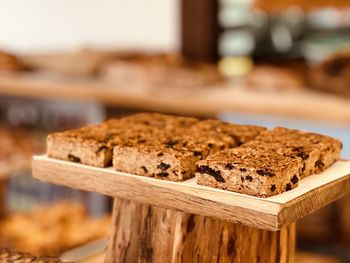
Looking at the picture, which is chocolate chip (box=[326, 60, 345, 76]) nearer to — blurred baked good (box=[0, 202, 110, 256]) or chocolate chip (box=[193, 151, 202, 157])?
blurred baked good (box=[0, 202, 110, 256])

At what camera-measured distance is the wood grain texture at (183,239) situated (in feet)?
4.91

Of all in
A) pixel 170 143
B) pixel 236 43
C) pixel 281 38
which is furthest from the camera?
pixel 281 38

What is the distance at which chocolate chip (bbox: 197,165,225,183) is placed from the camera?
139cm

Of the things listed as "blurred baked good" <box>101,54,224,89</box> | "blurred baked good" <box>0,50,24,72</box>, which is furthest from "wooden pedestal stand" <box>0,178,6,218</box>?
"blurred baked good" <box>0,50,24,72</box>

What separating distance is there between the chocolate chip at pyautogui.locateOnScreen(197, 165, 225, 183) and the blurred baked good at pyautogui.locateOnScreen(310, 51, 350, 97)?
8.86 ft

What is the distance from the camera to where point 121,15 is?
19.6 ft

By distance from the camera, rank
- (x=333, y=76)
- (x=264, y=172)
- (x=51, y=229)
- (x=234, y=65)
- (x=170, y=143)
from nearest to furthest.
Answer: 1. (x=264, y=172)
2. (x=170, y=143)
3. (x=51, y=229)
4. (x=333, y=76)
5. (x=234, y=65)

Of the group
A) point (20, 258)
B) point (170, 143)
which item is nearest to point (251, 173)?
point (170, 143)

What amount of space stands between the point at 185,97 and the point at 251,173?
291cm

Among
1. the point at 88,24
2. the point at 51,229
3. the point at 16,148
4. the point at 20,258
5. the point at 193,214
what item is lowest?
the point at 51,229

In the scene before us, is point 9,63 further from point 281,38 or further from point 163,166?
point 163,166

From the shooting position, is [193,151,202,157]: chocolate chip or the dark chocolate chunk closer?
the dark chocolate chunk

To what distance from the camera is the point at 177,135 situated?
5.55 ft

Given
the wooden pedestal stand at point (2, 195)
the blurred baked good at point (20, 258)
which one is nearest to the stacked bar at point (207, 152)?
the blurred baked good at point (20, 258)
